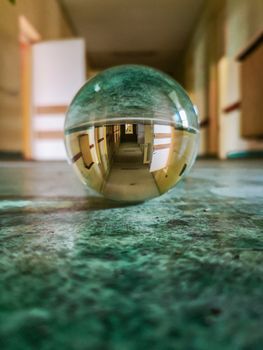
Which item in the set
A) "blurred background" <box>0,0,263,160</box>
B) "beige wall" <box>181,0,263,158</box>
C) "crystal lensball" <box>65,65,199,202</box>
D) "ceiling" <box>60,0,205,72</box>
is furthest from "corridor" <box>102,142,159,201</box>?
"ceiling" <box>60,0,205,72</box>

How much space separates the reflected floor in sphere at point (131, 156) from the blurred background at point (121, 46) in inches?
160

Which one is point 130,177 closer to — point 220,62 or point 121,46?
point 220,62

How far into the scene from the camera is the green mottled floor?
24 cm

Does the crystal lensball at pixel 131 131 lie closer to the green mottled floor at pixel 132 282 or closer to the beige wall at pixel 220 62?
the green mottled floor at pixel 132 282

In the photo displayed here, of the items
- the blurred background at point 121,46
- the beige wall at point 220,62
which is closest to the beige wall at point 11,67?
the blurred background at point 121,46

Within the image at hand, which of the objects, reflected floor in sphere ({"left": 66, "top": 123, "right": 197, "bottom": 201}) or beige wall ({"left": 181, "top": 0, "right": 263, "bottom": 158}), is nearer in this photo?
reflected floor in sphere ({"left": 66, "top": 123, "right": 197, "bottom": 201})

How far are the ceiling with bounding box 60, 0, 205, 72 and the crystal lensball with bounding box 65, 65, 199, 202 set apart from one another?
7.10 m

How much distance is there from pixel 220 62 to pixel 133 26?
9.41 feet

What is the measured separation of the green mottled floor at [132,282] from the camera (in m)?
0.24

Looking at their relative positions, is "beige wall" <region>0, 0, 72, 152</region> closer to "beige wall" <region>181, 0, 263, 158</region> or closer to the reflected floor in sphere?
"beige wall" <region>181, 0, 263, 158</region>

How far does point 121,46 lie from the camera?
10.3 m

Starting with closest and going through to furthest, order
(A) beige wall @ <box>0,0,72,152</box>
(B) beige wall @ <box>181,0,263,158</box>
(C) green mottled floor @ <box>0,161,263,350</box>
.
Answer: (C) green mottled floor @ <box>0,161,263,350</box>
(A) beige wall @ <box>0,0,72,152</box>
(B) beige wall @ <box>181,0,263,158</box>

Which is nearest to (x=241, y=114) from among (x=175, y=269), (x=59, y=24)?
(x=59, y=24)

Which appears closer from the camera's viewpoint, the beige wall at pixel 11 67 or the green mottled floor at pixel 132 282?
the green mottled floor at pixel 132 282
